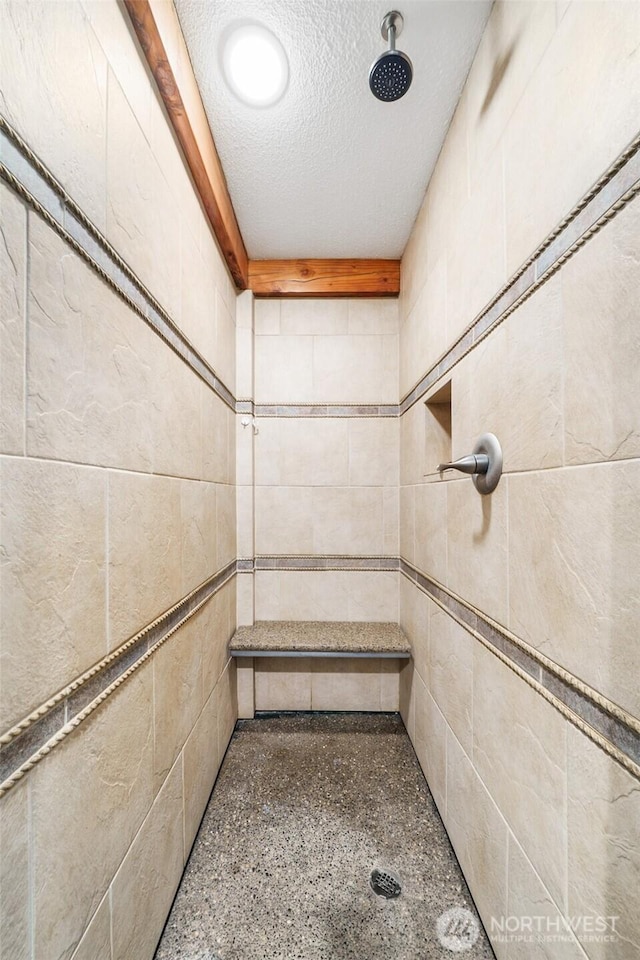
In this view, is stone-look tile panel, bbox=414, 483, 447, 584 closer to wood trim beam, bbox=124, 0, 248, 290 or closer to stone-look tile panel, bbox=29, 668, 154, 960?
stone-look tile panel, bbox=29, 668, 154, 960

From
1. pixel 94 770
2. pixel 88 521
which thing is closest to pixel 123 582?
pixel 88 521

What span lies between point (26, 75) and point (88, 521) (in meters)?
0.65

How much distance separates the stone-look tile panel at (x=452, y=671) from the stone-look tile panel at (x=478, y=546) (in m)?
0.15

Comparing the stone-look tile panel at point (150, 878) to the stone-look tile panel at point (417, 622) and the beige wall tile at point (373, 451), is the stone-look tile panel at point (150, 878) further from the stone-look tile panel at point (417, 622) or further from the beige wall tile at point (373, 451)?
the beige wall tile at point (373, 451)

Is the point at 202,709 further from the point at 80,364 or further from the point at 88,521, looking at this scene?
the point at 80,364

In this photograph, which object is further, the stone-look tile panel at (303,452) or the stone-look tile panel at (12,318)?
the stone-look tile panel at (303,452)

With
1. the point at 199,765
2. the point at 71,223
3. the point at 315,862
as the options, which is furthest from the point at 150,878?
the point at 71,223

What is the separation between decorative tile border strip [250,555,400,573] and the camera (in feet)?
6.49

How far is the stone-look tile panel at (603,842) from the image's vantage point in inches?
20.3

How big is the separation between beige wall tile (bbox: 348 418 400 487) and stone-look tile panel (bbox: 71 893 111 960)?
63.9 inches

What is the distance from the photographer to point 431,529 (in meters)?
1.44

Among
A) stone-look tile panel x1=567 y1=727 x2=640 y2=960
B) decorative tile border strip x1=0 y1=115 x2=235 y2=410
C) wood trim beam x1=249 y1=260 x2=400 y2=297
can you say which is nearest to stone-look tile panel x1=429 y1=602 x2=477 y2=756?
stone-look tile panel x1=567 y1=727 x2=640 y2=960

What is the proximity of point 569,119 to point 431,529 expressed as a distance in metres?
1.15

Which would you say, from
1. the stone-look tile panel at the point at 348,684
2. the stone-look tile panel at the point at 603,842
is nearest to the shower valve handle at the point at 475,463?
the stone-look tile panel at the point at 603,842
